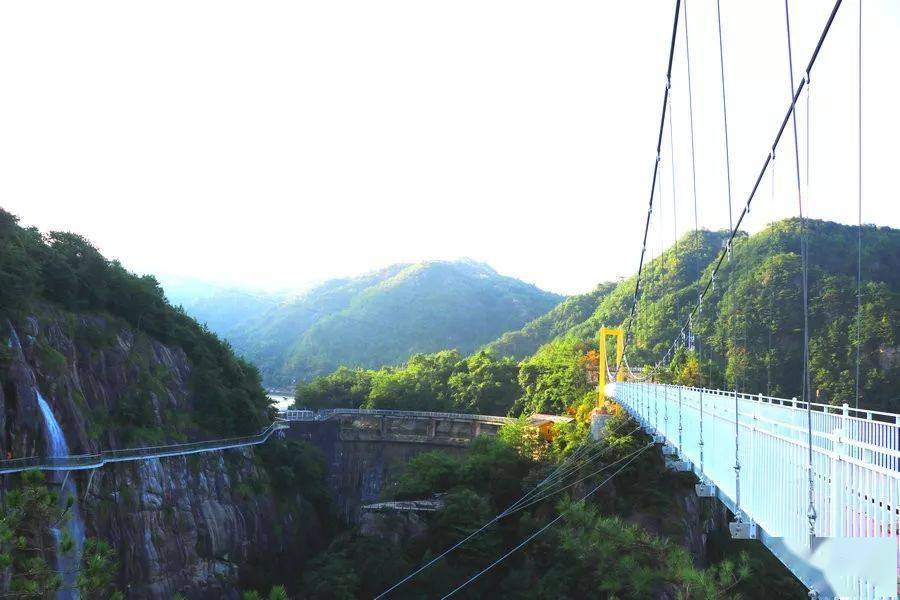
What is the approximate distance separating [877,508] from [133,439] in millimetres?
21666

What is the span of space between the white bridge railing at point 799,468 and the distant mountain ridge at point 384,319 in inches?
2982

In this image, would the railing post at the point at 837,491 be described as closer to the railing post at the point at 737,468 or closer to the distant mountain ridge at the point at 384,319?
the railing post at the point at 737,468

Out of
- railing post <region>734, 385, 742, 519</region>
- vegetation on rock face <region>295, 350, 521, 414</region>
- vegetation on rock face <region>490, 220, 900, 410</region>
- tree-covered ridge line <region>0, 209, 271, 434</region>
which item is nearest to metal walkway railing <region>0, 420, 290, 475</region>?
tree-covered ridge line <region>0, 209, 271, 434</region>

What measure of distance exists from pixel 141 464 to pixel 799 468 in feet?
66.0

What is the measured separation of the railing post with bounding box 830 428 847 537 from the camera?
588 centimetres

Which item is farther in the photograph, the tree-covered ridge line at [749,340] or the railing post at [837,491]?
the tree-covered ridge line at [749,340]

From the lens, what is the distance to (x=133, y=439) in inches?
901

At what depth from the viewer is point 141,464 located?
22.4 metres

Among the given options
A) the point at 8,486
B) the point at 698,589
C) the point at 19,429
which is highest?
the point at 19,429

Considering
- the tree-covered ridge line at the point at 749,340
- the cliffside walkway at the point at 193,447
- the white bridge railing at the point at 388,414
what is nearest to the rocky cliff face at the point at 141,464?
the cliffside walkway at the point at 193,447

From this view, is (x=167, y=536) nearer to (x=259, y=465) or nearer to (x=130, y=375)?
(x=130, y=375)

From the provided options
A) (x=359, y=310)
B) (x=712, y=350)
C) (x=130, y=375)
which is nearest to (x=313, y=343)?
(x=359, y=310)

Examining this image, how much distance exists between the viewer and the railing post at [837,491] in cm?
588

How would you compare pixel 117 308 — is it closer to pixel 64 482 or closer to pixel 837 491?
pixel 64 482
